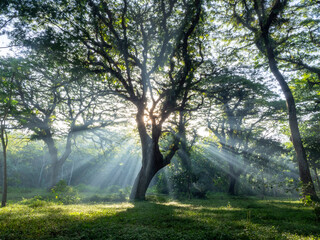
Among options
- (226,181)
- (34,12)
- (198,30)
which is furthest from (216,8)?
(226,181)

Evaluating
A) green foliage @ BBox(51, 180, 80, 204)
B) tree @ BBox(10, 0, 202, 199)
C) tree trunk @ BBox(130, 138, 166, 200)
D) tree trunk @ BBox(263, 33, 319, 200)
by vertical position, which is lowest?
green foliage @ BBox(51, 180, 80, 204)

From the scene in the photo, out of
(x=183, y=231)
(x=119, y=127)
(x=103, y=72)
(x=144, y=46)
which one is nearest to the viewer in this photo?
(x=183, y=231)

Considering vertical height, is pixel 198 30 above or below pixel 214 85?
above

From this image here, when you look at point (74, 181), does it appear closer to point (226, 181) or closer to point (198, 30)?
point (226, 181)

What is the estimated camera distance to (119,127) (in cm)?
2155

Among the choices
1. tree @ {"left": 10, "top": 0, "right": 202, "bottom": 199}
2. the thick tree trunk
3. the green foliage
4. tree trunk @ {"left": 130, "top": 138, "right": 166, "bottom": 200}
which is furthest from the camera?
the thick tree trunk

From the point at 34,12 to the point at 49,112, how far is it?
39.5 ft

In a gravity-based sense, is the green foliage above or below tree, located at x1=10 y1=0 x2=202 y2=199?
below

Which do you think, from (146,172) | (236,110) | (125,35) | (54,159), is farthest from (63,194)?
(236,110)

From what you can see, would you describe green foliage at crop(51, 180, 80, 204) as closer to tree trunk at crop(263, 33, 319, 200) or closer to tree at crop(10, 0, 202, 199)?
tree at crop(10, 0, 202, 199)

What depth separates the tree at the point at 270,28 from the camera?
10786mm

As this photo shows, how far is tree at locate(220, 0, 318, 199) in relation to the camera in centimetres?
1079

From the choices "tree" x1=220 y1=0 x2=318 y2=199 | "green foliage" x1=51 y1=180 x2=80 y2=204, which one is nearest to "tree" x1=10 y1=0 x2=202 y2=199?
"tree" x1=220 y1=0 x2=318 y2=199

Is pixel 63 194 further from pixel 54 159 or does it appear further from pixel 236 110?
pixel 236 110
